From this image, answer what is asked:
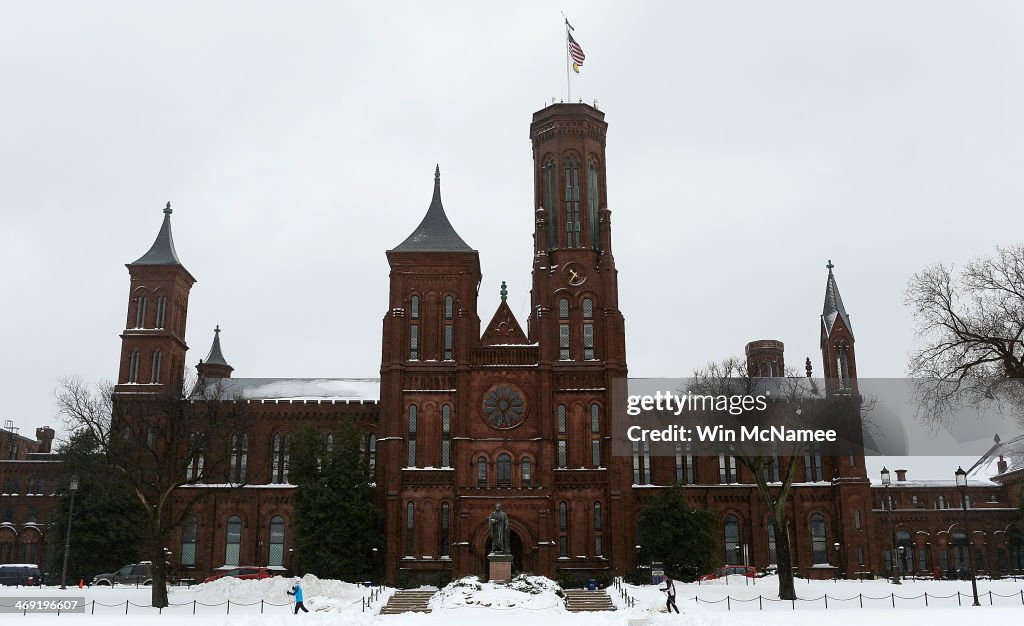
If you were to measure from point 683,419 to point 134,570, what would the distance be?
1607 inches

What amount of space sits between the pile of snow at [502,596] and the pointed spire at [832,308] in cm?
3894

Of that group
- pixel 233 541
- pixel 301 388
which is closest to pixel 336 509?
pixel 233 541

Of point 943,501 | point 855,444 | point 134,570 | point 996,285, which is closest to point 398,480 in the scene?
point 134,570

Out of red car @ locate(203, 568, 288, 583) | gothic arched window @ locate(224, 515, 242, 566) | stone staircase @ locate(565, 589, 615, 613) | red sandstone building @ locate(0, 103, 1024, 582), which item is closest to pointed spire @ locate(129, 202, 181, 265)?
red sandstone building @ locate(0, 103, 1024, 582)

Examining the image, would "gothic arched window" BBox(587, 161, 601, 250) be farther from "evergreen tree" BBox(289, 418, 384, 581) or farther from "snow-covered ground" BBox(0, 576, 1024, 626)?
"snow-covered ground" BBox(0, 576, 1024, 626)

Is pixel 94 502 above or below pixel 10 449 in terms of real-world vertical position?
below

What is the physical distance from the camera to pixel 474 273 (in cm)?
6569

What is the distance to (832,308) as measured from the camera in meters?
74.6

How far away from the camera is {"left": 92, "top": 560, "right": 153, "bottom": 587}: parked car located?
57.6 metres

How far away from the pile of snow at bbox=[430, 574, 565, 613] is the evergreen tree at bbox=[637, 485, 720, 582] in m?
13.9

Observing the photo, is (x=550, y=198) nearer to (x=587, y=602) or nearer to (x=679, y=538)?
(x=679, y=538)

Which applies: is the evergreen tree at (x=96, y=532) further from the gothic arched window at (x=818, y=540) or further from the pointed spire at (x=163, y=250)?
the gothic arched window at (x=818, y=540)

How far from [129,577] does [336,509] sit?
13.8 meters

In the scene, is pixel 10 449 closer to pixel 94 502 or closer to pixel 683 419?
pixel 94 502
